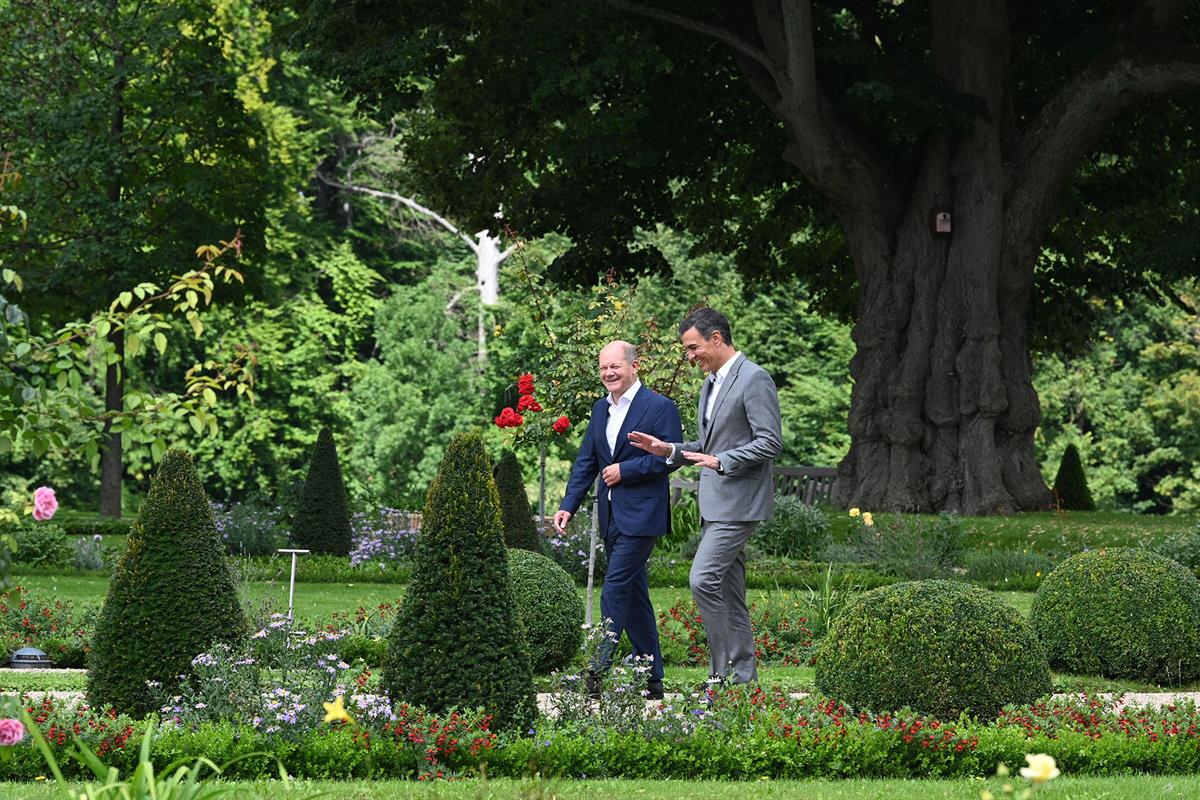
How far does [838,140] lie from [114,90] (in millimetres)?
10520

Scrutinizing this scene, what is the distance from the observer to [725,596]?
8258 mm

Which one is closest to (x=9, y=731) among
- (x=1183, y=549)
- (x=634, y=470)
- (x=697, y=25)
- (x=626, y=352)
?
(x=634, y=470)

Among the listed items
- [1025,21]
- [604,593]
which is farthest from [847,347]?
[604,593]

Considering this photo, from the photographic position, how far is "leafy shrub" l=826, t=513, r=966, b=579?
15.6 metres

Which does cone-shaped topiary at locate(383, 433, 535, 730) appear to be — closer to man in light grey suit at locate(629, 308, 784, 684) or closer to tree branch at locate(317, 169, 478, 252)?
man in light grey suit at locate(629, 308, 784, 684)

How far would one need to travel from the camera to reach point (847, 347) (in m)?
36.8

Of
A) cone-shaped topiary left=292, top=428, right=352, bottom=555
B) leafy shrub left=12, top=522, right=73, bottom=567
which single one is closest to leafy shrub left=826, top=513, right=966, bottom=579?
cone-shaped topiary left=292, top=428, right=352, bottom=555

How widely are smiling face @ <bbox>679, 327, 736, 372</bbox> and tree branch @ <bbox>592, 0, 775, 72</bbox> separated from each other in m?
12.3

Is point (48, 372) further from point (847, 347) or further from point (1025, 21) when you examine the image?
point (847, 347)

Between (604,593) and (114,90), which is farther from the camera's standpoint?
(114,90)

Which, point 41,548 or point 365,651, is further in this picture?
point 41,548

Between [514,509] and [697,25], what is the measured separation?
846cm

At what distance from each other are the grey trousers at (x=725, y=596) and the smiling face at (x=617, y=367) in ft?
2.84

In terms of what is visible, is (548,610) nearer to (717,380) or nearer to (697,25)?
(717,380)
